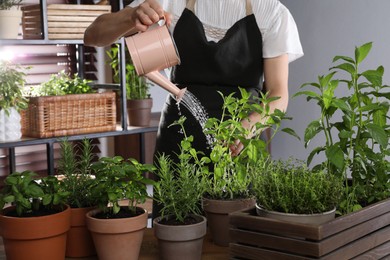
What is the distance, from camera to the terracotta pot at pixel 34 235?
1.46 m

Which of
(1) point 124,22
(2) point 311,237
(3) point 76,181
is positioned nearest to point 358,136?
(2) point 311,237

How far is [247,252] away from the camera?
1.36m

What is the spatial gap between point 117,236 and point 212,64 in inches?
47.4

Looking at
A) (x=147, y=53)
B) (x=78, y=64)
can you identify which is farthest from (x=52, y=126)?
(x=147, y=53)

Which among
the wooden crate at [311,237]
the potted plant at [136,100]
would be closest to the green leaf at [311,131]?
the wooden crate at [311,237]

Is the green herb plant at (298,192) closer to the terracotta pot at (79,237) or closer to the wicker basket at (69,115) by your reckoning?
the terracotta pot at (79,237)

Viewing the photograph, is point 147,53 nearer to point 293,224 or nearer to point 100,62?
point 293,224

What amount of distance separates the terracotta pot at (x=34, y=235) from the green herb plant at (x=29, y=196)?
4 centimetres

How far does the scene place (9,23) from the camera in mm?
3693

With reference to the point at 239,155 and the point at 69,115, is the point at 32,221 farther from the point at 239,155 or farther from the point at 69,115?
the point at 69,115

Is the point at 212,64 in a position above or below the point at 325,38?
below

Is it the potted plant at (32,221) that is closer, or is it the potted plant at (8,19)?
the potted plant at (32,221)

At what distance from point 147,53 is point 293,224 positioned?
2.39 feet

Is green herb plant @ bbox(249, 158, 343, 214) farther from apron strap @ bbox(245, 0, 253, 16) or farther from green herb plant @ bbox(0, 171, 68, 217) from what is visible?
apron strap @ bbox(245, 0, 253, 16)
